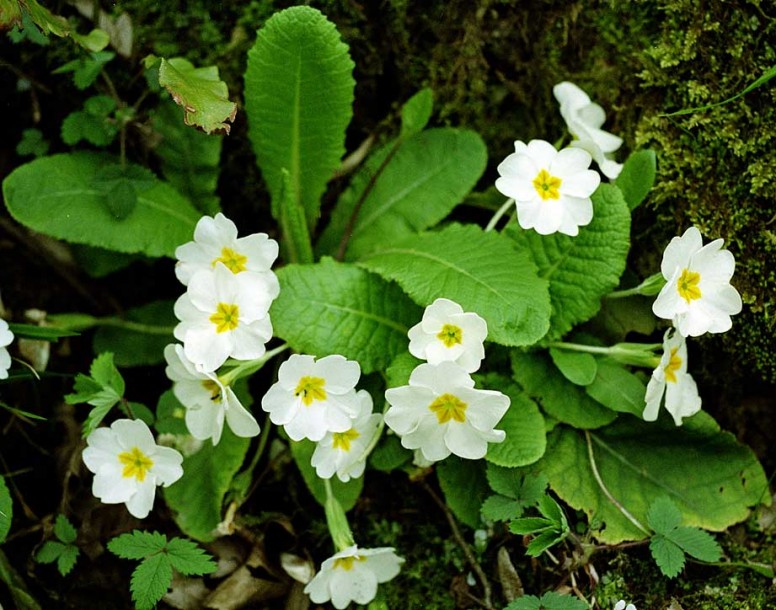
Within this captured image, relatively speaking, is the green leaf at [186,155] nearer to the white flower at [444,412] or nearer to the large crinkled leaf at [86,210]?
the large crinkled leaf at [86,210]

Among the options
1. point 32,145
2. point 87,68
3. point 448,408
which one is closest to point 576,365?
point 448,408

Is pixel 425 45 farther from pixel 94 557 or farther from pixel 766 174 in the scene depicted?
pixel 94 557

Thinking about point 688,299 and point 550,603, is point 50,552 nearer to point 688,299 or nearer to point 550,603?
point 550,603

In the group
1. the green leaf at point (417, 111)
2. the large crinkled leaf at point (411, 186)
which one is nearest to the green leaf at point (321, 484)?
the large crinkled leaf at point (411, 186)

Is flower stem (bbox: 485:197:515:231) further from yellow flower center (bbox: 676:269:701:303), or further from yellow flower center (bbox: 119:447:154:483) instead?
yellow flower center (bbox: 119:447:154:483)

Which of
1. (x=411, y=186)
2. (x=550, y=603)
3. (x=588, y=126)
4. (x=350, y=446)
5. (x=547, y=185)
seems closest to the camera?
(x=550, y=603)
